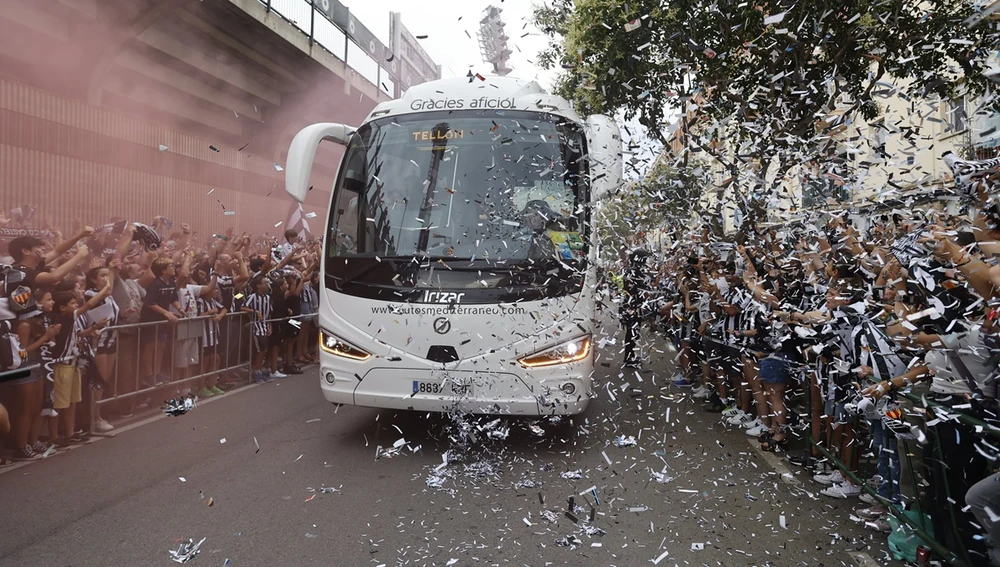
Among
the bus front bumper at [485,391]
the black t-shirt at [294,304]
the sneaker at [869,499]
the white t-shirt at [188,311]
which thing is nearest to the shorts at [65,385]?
the white t-shirt at [188,311]

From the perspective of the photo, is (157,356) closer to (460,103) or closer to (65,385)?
(65,385)

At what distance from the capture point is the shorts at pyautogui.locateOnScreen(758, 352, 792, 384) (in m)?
5.89

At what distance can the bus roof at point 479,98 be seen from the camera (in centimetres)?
620

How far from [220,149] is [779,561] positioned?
16594mm

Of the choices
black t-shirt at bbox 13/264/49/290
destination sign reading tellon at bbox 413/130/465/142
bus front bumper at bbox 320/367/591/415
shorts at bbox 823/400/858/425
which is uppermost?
destination sign reading tellon at bbox 413/130/465/142

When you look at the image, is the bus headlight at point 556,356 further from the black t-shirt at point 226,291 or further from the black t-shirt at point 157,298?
the black t-shirt at point 226,291

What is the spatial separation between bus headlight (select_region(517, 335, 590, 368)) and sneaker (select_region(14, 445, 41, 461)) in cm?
432

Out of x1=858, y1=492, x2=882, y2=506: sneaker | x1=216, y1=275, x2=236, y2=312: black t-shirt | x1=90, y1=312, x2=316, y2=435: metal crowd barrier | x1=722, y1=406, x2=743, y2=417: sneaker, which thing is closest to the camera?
x1=858, y1=492, x2=882, y2=506: sneaker

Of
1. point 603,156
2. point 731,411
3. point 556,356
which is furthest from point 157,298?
point 731,411

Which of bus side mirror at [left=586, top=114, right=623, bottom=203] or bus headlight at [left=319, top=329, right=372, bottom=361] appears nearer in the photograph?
bus headlight at [left=319, top=329, right=372, bottom=361]

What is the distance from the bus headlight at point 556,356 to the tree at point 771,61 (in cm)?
218

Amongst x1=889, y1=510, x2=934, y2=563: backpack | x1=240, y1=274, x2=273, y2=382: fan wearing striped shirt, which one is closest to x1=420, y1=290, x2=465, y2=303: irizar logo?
x1=889, y1=510, x2=934, y2=563: backpack

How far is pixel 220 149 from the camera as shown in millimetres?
16828

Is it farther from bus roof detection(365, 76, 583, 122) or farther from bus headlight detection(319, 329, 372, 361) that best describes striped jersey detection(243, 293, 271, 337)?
bus roof detection(365, 76, 583, 122)
